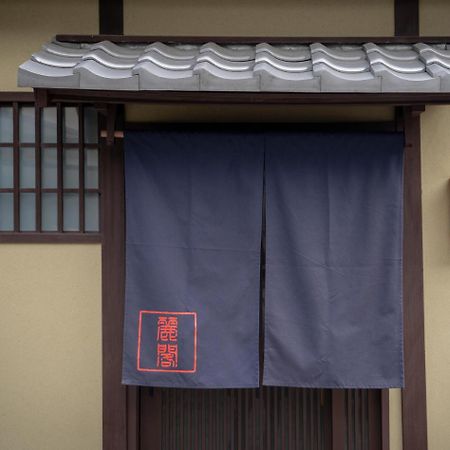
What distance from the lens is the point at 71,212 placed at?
4.53 metres

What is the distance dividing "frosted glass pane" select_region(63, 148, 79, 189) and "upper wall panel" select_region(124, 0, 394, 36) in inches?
44.9

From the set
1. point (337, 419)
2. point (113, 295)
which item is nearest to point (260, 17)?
point (113, 295)

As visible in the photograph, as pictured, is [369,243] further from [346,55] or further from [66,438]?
[66,438]

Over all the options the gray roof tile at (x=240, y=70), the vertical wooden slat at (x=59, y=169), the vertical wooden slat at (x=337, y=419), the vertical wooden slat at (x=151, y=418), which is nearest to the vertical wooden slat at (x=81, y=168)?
the vertical wooden slat at (x=59, y=169)

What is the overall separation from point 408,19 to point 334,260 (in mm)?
2145

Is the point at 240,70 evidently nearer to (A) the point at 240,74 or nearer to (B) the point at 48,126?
(A) the point at 240,74

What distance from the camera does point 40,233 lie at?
448 cm

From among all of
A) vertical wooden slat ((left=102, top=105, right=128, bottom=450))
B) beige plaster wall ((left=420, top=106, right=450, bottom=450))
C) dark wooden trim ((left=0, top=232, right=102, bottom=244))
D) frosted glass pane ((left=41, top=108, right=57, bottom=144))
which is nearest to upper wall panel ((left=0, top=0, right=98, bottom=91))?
frosted glass pane ((left=41, top=108, right=57, bottom=144))

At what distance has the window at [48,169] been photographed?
449cm

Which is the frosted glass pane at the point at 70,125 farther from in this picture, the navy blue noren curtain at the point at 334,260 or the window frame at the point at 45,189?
the navy blue noren curtain at the point at 334,260

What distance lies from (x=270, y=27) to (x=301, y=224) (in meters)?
1.72

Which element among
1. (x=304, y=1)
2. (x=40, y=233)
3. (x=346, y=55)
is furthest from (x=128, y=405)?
(x=304, y=1)

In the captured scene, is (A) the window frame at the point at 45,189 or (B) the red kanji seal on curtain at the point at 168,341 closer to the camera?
(B) the red kanji seal on curtain at the point at 168,341

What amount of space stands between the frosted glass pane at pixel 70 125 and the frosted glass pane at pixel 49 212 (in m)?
0.51
